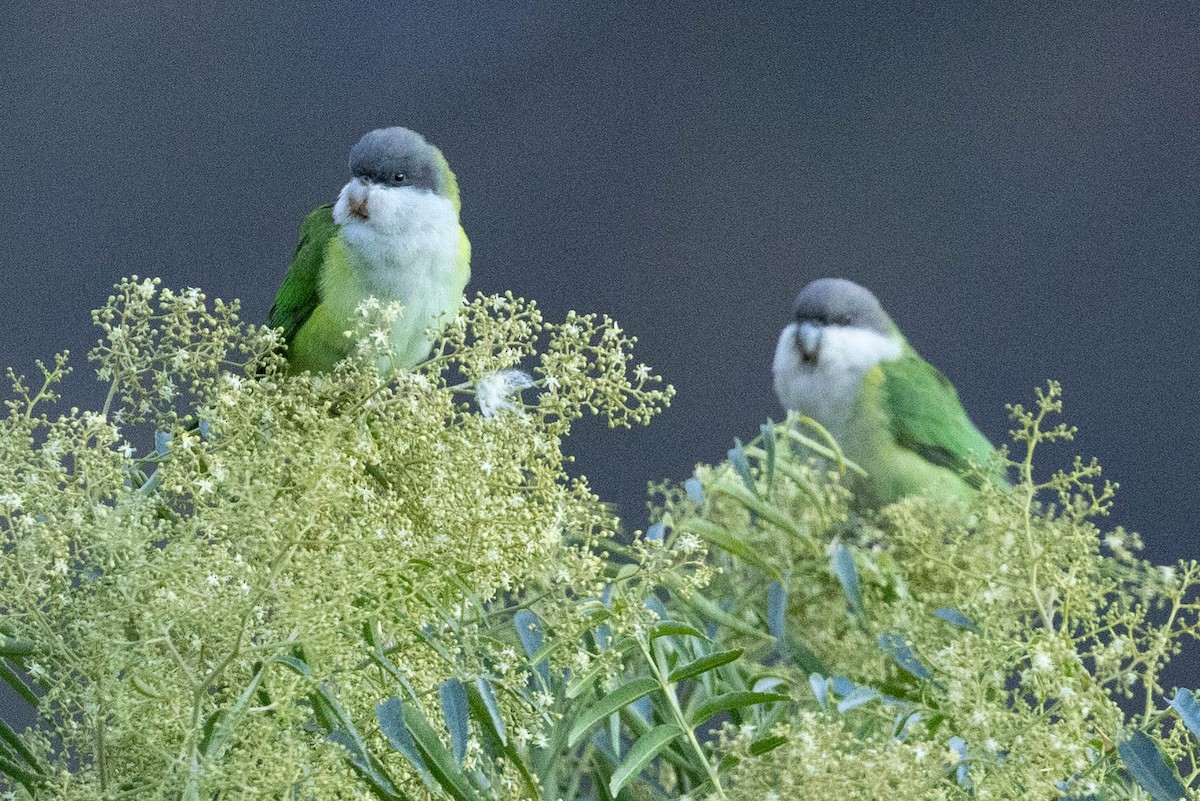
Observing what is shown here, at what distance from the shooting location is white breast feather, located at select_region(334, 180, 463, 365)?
0.83 metres

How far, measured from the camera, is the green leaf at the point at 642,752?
1.41ft

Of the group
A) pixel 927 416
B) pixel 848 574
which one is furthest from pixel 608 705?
pixel 927 416

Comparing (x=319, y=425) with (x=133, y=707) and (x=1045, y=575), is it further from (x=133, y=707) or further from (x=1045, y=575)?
(x=1045, y=575)

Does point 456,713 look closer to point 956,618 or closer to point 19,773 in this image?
point 19,773

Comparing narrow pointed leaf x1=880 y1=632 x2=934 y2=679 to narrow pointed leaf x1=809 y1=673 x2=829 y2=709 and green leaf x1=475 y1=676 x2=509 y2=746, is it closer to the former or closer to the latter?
narrow pointed leaf x1=809 y1=673 x2=829 y2=709

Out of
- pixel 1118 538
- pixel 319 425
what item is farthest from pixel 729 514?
pixel 319 425

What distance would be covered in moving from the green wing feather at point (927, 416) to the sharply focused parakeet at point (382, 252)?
0.62m

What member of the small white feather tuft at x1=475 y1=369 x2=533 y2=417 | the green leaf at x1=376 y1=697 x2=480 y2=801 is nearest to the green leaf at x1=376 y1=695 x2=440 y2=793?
the green leaf at x1=376 y1=697 x2=480 y2=801

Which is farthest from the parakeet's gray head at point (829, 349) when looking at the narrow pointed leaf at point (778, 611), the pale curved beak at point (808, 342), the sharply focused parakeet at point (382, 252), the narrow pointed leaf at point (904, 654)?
the narrow pointed leaf at point (904, 654)

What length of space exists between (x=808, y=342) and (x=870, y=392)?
9 cm

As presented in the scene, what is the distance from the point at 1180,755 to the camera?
1.41 feet

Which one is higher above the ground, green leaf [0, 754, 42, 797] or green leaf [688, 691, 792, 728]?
green leaf [0, 754, 42, 797]

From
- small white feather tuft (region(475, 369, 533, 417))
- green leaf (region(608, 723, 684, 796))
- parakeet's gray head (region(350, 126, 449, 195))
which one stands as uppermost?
parakeet's gray head (region(350, 126, 449, 195))

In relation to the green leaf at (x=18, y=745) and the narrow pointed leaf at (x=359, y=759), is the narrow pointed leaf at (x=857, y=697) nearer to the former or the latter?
the narrow pointed leaf at (x=359, y=759)
